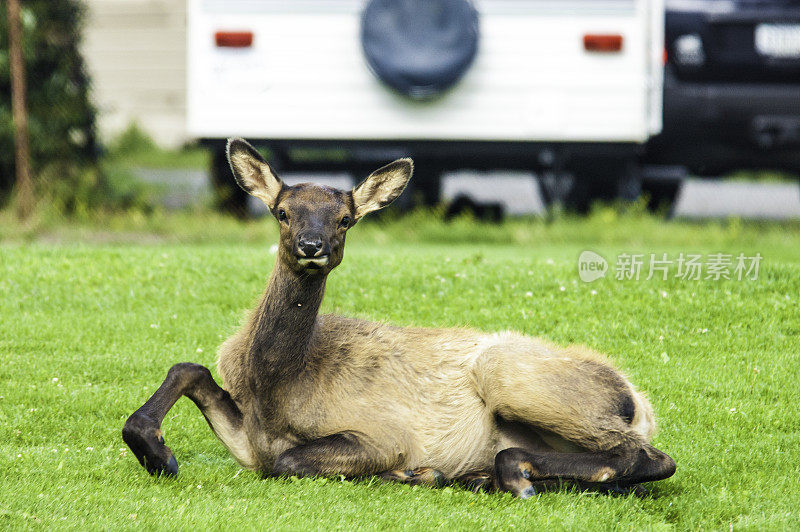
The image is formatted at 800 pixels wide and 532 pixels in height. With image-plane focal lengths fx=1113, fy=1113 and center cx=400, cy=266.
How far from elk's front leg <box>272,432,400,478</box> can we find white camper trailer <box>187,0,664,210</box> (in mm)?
7291

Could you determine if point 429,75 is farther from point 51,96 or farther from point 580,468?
point 580,468

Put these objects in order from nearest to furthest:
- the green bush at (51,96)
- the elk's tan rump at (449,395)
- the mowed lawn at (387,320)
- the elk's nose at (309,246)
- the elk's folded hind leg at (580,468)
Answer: the mowed lawn at (387,320) → the elk's nose at (309,246) → the elk's folded hind leg at (580,468) → the elk's tan rump at (449,395) → the green bush at (51,96)

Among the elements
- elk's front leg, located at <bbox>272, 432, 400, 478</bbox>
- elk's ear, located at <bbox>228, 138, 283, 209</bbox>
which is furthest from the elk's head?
elk's front leg, located at <bbox>272, 432, 400, 478</bbox>

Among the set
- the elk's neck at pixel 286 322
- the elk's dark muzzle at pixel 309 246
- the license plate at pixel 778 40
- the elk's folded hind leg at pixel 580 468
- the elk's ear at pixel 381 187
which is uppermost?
the license plate at pixel 778 40

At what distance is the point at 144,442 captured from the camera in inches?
213

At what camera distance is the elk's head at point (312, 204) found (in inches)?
212

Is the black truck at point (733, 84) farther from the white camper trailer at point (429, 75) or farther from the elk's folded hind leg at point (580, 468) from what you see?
the elk's folded hind leg at point (580, 468)

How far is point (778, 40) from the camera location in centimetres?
1175

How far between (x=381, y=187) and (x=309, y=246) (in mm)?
859

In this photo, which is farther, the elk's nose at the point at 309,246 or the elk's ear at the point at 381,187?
the elk's ear at the point at 381,187

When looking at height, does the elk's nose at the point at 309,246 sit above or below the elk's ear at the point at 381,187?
below

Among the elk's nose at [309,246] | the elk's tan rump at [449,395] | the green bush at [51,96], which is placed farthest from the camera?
the green bush at [51,96]

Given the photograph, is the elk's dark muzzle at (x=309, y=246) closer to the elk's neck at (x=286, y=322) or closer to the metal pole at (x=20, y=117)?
the elk's neck at (x=286, y=322)

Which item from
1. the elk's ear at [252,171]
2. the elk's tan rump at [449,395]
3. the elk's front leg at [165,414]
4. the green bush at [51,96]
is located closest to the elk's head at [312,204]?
the elk's ear at [252,171]
